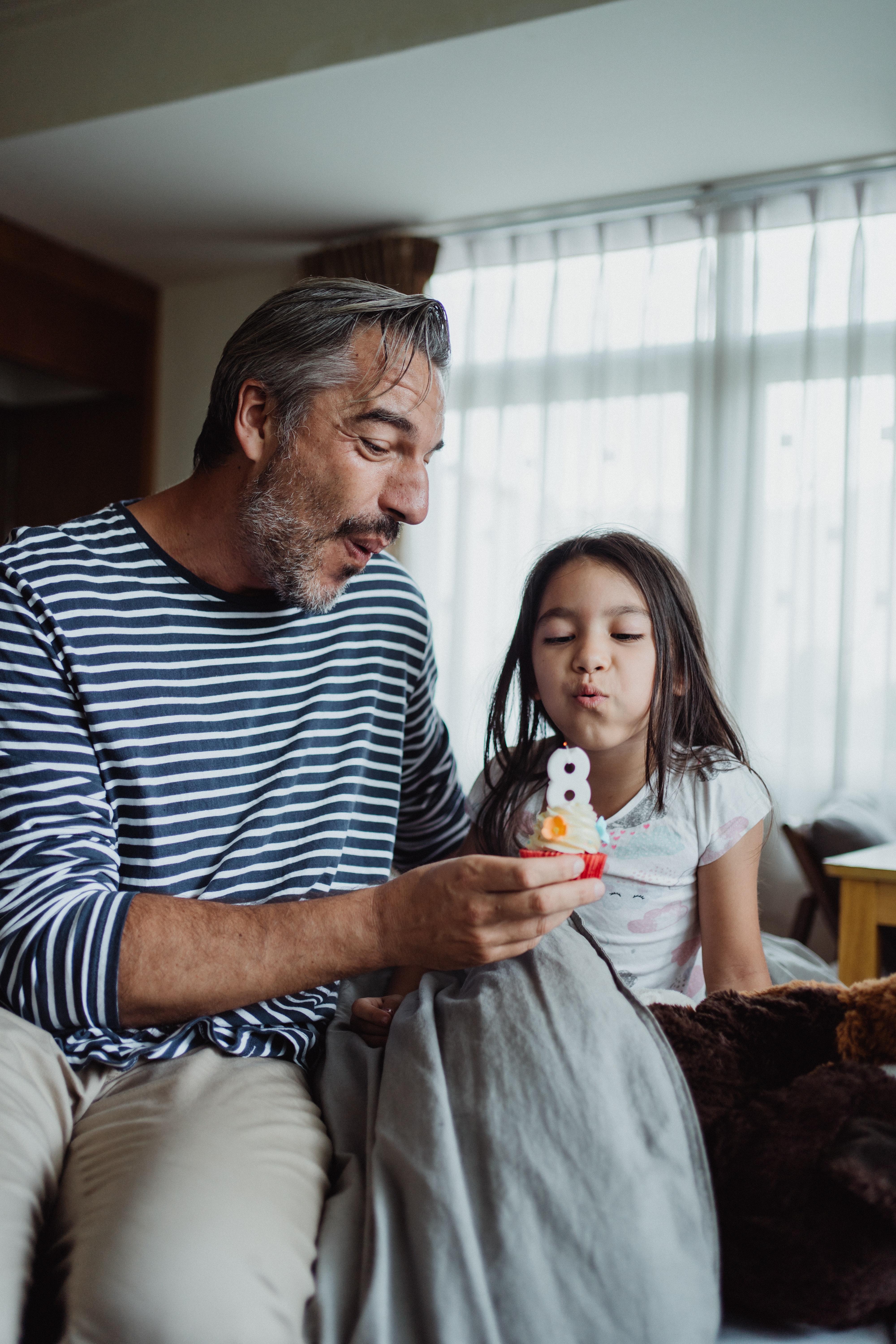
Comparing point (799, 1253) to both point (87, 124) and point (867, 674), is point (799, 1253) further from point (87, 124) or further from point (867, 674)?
point (87, 124)

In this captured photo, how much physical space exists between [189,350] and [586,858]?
436 centimetres

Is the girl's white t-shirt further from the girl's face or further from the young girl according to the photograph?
the girl's face

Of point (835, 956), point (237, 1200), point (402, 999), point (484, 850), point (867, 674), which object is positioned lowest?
point (835, 956)

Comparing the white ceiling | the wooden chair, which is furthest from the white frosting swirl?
the white ceiling

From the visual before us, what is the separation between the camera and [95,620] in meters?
1.26

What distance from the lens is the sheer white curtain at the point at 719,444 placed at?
3551 millimetres

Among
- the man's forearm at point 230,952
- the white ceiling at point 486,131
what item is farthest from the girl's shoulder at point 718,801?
the white ceiling at point 486,131

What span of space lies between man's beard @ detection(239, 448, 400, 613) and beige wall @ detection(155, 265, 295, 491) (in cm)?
347

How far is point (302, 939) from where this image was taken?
1.08 meters

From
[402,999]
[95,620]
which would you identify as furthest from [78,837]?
[402,999]

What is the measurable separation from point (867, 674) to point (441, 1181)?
3098 mm

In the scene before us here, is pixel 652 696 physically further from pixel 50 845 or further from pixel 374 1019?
pixel 50 845

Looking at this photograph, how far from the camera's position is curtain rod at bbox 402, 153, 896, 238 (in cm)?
352

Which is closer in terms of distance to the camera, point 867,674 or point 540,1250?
point 540,1250
